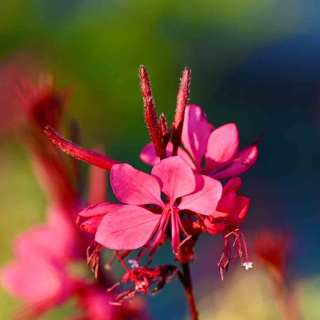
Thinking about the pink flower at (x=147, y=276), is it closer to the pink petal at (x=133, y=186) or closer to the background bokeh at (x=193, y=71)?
the pink petal at (x=133, y=186)

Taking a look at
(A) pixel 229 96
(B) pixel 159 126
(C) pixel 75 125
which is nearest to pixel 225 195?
(B) pixel 159 126

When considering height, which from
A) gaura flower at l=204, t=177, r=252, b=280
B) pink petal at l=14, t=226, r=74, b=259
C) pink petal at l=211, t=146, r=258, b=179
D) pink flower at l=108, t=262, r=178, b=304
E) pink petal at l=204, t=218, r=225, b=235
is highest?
pink petal at l=14, t=226, r=74, b=259

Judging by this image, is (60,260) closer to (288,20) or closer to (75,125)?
(75,125)

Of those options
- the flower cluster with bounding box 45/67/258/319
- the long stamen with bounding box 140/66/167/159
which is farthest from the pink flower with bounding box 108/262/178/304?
the long stamen with bounding box 140/66/167/159

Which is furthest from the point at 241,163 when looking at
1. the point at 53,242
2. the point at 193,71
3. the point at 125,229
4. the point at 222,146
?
the point at 193,71

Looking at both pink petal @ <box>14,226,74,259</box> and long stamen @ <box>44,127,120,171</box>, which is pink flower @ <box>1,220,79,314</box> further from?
long stamen @ <box>44,127,120,171</box>

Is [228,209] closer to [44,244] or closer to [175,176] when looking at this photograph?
[175,176]
